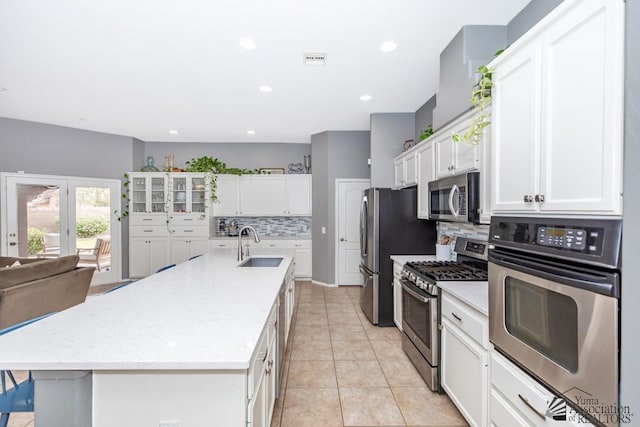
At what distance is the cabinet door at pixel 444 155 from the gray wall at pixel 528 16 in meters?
0.84

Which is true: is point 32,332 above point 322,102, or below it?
below

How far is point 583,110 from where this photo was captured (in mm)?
985

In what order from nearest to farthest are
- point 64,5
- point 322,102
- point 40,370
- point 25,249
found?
1. point 40,370
2. point 64,5
3. point 322,102
4. point 25,249

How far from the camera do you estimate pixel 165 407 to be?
108 cm

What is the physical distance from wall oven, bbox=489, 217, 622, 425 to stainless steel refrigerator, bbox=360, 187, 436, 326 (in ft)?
6.52

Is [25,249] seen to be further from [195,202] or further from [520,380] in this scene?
[520,380]

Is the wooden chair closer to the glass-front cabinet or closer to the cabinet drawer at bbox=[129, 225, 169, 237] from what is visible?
the cabinet drawer at bbox=[129, 225, 169, 237]

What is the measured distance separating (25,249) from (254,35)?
5129 mm

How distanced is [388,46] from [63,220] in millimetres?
5733

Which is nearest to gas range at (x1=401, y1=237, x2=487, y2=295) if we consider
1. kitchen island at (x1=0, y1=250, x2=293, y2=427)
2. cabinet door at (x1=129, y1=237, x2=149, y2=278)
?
kitchen island at (x1=0, y1=250, x2=293, y2=427)

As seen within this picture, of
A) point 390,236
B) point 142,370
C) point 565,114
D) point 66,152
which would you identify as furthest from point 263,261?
point 66,152

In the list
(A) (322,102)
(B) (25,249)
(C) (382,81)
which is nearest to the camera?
(C) (382,81)

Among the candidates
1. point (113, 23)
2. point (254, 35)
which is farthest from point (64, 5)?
point (254, 35)

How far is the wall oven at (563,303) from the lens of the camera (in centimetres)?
88
